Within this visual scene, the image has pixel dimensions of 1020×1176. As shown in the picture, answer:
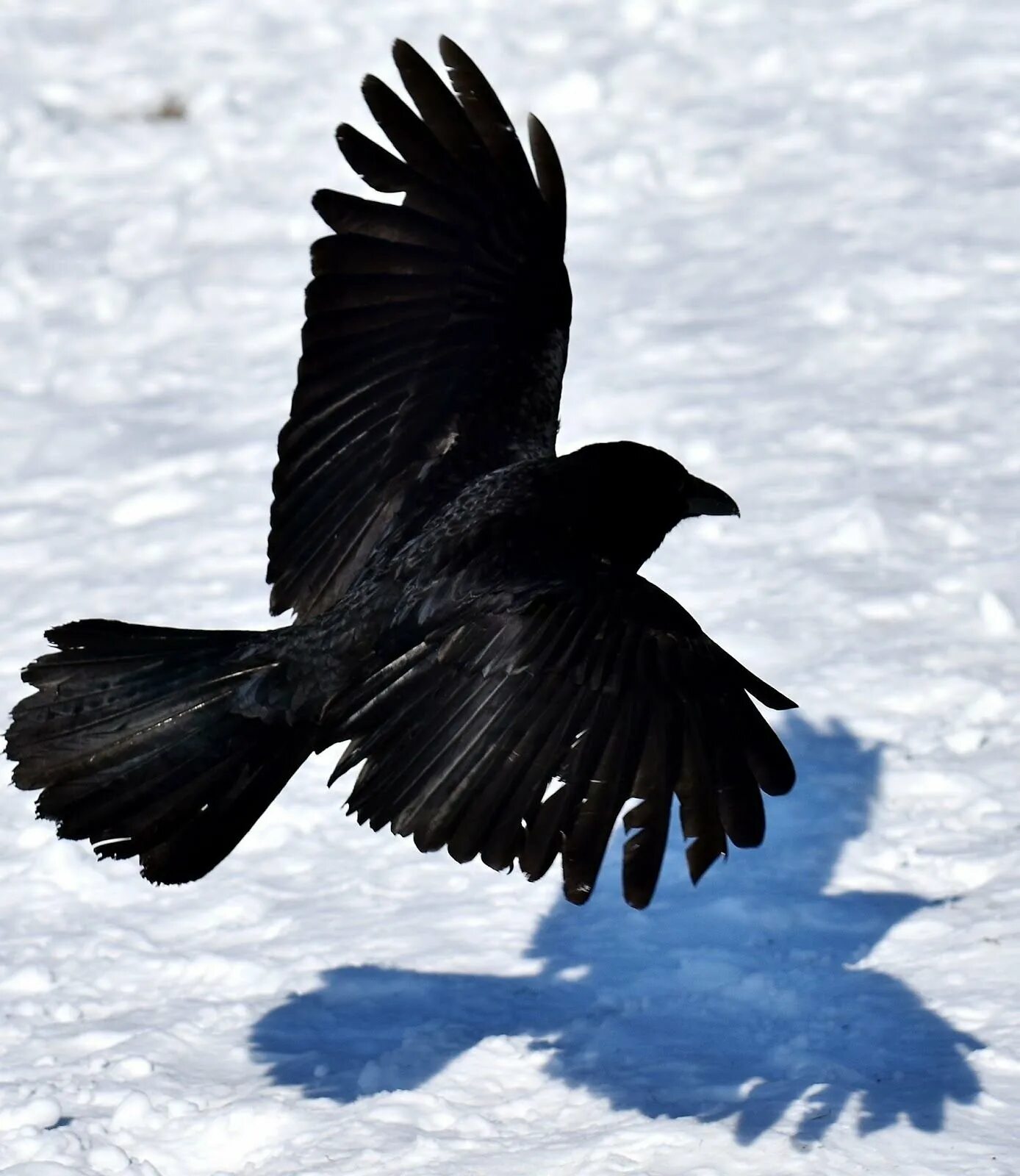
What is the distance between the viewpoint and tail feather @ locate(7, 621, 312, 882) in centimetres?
407

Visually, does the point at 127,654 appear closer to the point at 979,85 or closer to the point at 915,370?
the point at 915,370

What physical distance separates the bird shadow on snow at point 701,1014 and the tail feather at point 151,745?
0.67 meters

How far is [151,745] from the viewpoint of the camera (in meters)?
4.20

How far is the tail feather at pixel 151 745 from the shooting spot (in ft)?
13.4

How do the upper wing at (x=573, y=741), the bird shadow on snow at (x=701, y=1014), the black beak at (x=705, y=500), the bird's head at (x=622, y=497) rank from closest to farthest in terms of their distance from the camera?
the upper wing at (x=573, y=741) < the bird shadow on snow at (x=701, y=1014) < the bird's head at (x=622, y=497) < the black beak at (x=705, y=500)

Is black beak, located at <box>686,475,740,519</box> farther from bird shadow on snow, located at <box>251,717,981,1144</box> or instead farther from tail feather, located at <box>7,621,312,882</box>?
tail feather, located at <box>7,621,312,882</box>

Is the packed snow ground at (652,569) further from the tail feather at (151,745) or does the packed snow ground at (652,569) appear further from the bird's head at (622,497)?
the bird's head at (622,497)

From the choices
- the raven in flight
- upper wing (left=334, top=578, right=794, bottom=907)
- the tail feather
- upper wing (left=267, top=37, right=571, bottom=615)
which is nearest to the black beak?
the raven in flight

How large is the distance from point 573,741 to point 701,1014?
1.10 metres

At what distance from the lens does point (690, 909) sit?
4.95 meters

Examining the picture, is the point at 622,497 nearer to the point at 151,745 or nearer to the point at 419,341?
the point at 419,341

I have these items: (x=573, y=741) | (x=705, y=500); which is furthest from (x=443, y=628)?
(x=705, y=500)

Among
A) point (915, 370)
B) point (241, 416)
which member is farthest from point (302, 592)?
point (915, 370)

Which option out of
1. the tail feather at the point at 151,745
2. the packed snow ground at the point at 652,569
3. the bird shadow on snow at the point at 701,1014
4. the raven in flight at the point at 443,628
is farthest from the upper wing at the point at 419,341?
the bird shadow on snow at the point at 701,1014
